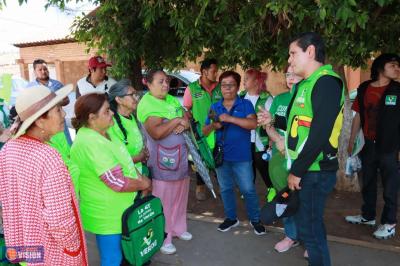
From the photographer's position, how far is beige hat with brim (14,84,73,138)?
2.02m

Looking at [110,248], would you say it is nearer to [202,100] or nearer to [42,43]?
[202,100]

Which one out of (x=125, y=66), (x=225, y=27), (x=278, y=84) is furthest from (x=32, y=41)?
(x=225, y=27)

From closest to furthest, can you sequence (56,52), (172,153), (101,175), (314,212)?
(101,175) < (314,212) < (172,153) < (56,52)

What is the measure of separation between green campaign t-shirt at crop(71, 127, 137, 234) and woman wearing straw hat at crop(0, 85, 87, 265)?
1.22 ft

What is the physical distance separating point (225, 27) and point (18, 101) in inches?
89.7

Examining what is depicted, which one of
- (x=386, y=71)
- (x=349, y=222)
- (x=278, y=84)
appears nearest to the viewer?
(x=386, y=71)

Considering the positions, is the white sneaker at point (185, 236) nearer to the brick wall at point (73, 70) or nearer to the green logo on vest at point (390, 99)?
the green logo on vest at point (390, 99)

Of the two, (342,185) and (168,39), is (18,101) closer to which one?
(168,39)

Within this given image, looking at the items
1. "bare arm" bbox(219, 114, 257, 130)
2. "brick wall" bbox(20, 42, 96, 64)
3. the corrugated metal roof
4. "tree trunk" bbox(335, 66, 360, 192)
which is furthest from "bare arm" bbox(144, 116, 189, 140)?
the corrugated metal roof

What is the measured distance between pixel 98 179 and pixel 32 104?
2.34 feet

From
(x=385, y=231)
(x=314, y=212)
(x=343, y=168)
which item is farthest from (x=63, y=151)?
(x=343, y=168)

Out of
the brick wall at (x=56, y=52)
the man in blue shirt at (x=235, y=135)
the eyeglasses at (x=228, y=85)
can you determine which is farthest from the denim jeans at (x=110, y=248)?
the brick wall at (x=56, y=52)

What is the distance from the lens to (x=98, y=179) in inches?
102

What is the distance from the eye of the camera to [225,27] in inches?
151
